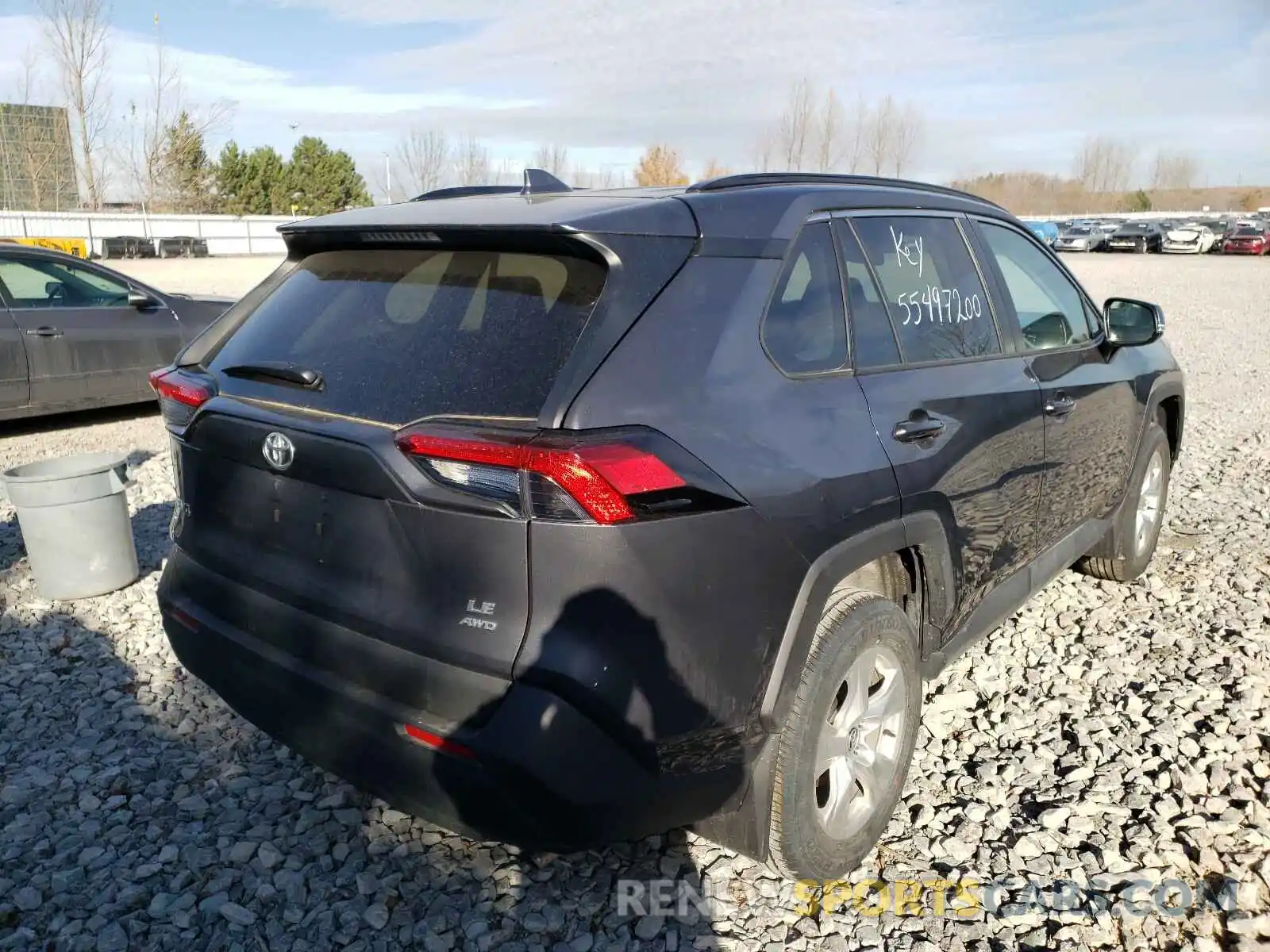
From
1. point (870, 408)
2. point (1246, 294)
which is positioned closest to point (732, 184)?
point (870, 408)

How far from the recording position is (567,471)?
1.96m

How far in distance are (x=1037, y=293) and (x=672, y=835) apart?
2.64 metres

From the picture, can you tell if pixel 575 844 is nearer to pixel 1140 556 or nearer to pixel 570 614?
pixel 570 614

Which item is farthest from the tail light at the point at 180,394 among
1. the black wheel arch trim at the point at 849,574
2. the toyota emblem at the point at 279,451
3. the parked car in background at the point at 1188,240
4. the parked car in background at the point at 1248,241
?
the parked car in background at the point at 1248,241

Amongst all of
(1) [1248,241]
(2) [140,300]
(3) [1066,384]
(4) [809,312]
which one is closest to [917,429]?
(4) [809,312]

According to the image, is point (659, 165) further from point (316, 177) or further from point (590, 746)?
point (590, 746)

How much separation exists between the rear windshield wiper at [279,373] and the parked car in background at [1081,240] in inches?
1677

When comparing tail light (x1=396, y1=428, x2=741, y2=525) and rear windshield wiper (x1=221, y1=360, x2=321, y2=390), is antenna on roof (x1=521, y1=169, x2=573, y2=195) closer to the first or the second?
rear windshield wiper (x1=221, y1=360, x2=321, y2=390)

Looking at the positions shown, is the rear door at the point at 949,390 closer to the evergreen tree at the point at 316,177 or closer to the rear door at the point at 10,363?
the rear door at the point at 10,363

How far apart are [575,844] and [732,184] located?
1754mm

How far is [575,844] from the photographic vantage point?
2.14 meters

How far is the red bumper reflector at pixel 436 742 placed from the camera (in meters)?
2.07

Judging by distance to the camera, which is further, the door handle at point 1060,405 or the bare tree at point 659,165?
the bare tree at point 659,165

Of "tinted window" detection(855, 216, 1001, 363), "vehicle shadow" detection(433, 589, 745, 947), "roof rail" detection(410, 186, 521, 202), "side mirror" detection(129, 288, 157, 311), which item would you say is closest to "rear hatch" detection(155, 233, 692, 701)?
"vehicle shadow" detection(433, 589, 745, 947)
